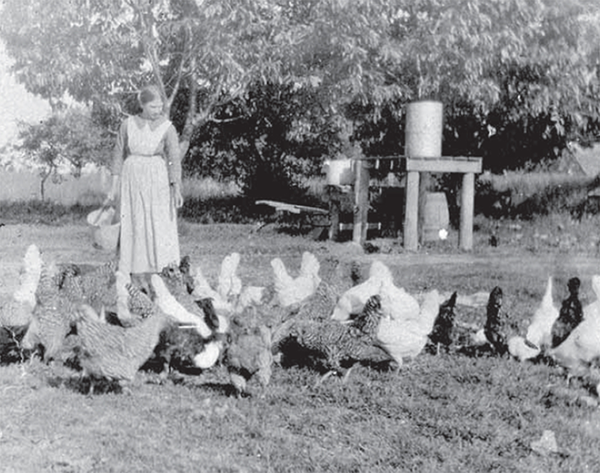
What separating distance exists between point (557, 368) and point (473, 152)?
1421cm

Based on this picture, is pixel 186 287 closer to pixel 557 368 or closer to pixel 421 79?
pixel 557 368

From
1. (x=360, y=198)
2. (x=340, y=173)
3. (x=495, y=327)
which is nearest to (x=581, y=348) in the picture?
(x=495, y=327)

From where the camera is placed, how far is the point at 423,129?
14211 millimetres

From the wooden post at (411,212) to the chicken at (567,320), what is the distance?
7.41 meters

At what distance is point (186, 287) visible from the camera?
7984 millimetres

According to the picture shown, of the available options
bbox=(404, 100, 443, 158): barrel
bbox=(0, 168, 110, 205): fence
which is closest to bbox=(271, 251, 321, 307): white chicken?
bbox=(404, 100, 443, 158): barrel

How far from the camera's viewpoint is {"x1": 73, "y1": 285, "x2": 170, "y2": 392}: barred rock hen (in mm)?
5637

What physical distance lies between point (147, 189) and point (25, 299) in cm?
200

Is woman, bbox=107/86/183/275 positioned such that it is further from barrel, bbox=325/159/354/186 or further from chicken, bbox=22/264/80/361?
barrel, bbox=325/159/354/186

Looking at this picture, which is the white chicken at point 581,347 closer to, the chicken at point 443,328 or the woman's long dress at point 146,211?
the chicken at point 443,328

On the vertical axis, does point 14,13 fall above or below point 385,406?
above

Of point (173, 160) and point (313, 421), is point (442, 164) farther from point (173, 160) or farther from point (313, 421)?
point (313, 421)

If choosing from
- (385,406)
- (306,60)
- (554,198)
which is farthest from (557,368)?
(554,198)

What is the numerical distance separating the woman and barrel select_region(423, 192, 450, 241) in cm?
791
